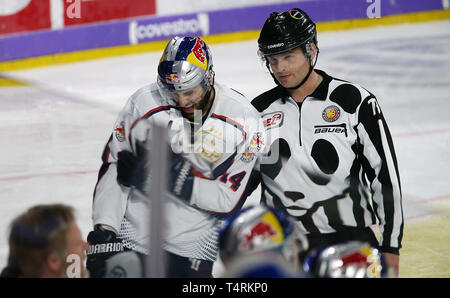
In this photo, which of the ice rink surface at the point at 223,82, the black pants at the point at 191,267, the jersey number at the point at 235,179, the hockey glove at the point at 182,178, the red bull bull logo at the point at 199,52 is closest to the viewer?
the black pants at the point at 191,267

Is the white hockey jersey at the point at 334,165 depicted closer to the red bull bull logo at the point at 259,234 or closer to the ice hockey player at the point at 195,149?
the ice hockey player at the point at 195,149

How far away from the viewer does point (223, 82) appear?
7723 millimetres

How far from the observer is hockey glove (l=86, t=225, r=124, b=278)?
6.90 feet

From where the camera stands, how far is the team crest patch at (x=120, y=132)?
2.28 metres

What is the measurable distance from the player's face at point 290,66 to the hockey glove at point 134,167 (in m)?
0.69

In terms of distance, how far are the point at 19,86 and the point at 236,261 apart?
6.01m

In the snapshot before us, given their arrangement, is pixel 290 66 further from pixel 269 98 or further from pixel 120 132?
pixel 120 132

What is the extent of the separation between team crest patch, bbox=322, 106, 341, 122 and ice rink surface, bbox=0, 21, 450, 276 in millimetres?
271

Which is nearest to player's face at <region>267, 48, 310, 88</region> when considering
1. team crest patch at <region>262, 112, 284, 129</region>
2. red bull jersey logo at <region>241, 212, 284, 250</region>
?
team crest patch at <region>262, 112, 284, 129</region>

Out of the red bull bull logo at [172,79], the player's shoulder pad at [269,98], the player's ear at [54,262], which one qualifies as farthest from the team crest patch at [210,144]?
the player's ear at [54,262]

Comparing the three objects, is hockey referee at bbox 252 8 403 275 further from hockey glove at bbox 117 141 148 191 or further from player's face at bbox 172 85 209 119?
hockey glove at bbox 117 141 148 191

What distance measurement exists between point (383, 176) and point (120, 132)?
86 cm

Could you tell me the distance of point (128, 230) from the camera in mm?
2334

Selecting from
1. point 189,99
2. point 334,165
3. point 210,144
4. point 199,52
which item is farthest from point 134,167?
point 334,165
